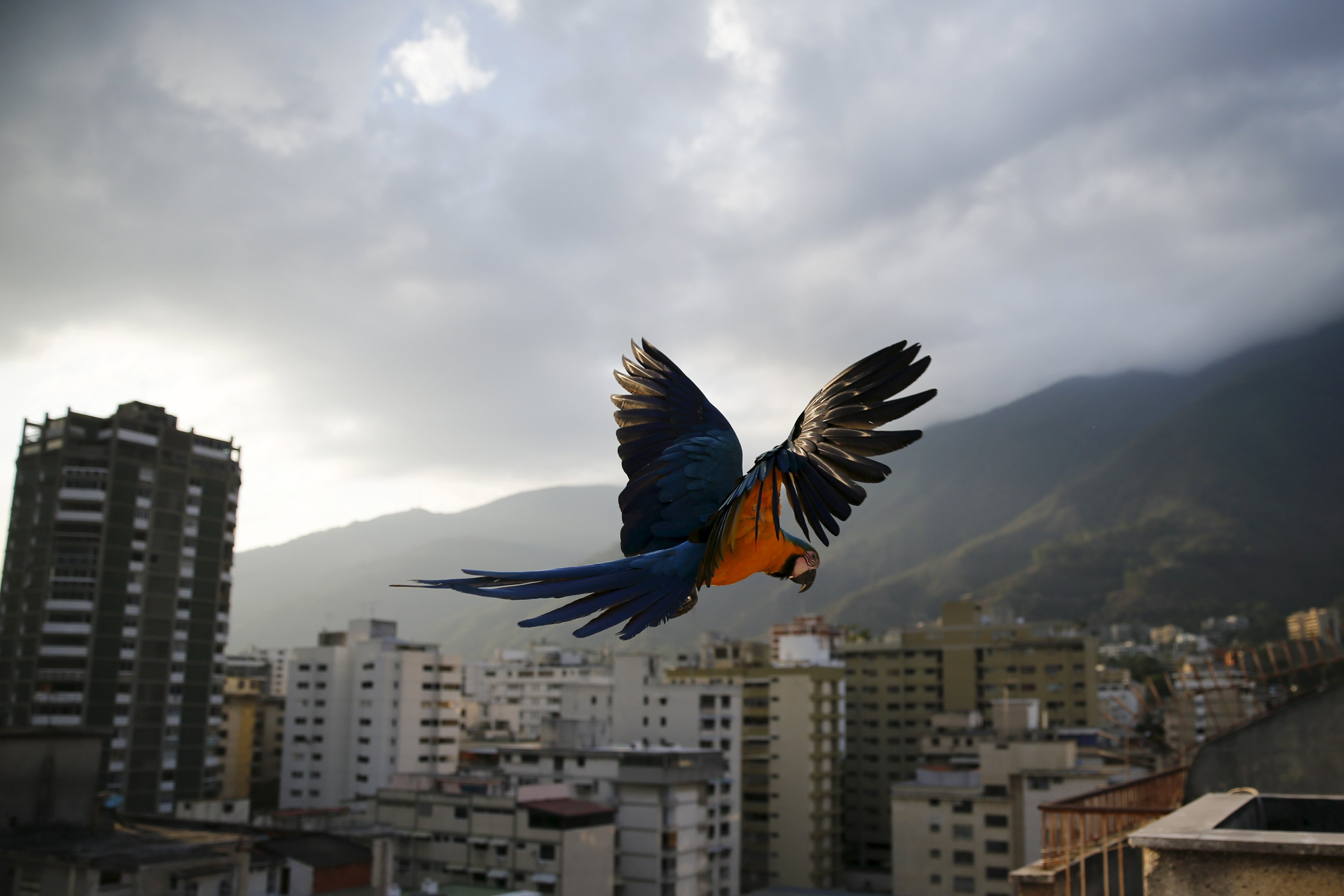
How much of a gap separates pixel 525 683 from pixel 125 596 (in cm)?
3886

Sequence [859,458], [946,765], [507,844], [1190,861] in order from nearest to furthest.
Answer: [859,458], [1190,861], [507,844], [946,765]

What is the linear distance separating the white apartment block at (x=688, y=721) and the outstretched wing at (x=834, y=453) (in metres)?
36.9

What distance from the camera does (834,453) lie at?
2994 millimetres

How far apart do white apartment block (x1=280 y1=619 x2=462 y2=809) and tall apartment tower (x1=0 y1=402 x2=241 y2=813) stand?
5.69m

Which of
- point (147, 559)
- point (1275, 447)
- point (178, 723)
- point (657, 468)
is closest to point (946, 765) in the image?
point (178, 723)

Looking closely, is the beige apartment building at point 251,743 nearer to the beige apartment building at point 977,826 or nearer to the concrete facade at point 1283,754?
the beige apartment building at point 977,826

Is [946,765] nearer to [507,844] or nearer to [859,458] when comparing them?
[507,844]

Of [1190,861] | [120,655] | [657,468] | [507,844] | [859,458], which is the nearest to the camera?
[859,458]

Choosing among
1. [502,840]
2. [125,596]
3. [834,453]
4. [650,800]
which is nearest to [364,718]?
[125,596]

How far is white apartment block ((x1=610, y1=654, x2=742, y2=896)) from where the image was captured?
1527 inches

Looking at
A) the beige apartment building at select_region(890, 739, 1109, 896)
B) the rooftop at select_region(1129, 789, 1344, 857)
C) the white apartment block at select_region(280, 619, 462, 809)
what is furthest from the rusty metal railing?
the white apartment block at select_region(280, 619, 462, 809)

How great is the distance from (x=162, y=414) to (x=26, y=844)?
84.7 ft

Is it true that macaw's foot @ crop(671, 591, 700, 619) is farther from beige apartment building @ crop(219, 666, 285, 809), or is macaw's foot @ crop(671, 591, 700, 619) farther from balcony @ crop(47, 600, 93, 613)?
beige apartment building @ crop(219, 666, 285, 809)

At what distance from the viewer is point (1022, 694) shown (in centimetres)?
5819
